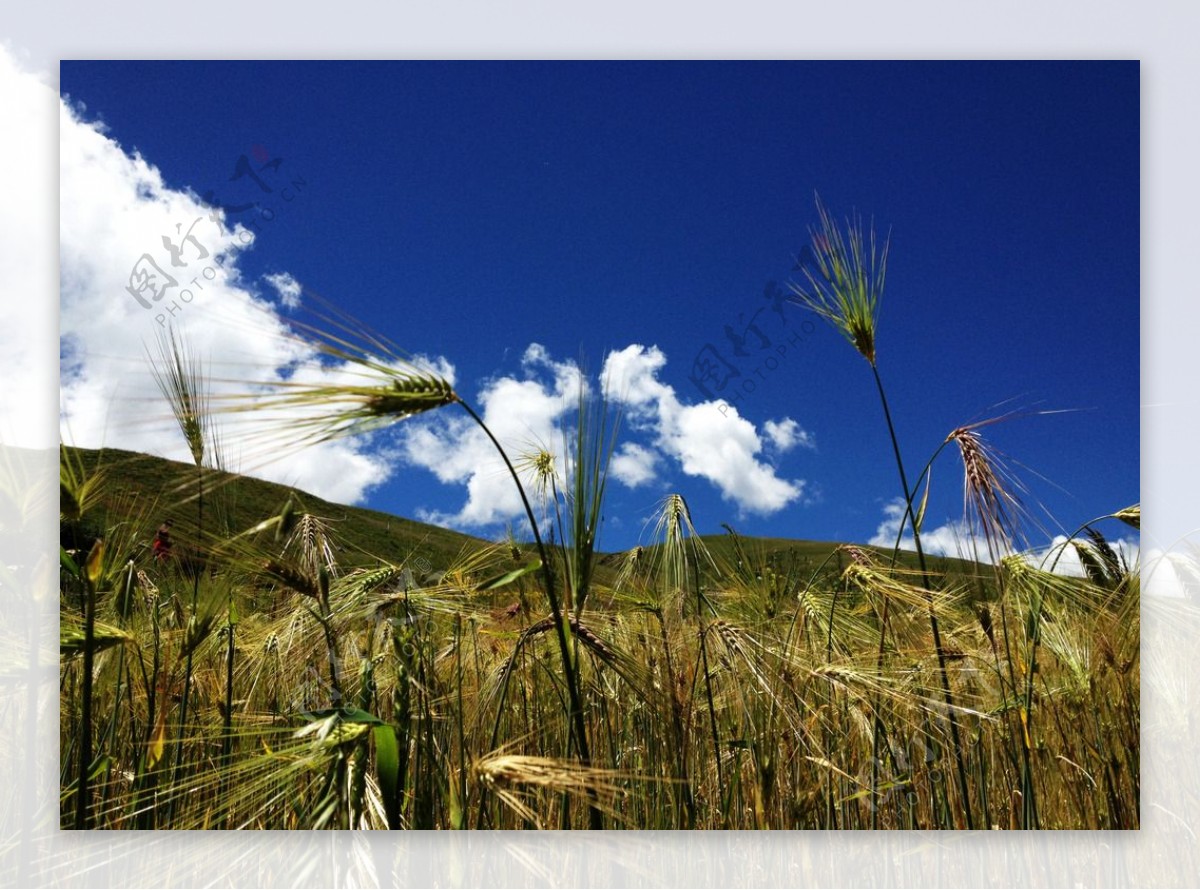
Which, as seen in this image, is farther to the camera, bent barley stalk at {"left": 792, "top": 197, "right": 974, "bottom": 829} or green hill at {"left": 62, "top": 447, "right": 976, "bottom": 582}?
bent barley stalk at {"left": 792, "top": 197, "right": 974, "bottom": 829}

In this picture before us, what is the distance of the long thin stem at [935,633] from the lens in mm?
2115

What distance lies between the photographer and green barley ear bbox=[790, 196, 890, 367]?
90.8 inches

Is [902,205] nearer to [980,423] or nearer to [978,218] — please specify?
[978,218]

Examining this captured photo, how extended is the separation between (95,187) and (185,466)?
2.47ft

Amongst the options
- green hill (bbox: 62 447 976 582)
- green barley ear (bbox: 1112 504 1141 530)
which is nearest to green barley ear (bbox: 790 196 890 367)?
green hill (bbox: 62 447 976 582)

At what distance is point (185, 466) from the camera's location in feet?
7.39

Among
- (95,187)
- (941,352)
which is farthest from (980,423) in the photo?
(95,187)

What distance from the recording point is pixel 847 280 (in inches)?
91.9

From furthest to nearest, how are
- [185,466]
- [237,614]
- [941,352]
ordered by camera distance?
1. [941,352]
2. [185,466]
3. [237,614]

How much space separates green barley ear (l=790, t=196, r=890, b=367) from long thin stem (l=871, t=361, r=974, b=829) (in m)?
0.09

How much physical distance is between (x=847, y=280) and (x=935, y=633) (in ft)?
2.66

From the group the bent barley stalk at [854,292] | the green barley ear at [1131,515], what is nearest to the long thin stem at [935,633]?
the bent barley stalk at [854,292]

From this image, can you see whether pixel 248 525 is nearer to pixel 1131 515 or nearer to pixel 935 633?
pixel 935 633

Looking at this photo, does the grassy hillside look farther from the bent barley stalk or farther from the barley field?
the bent barley stalk
